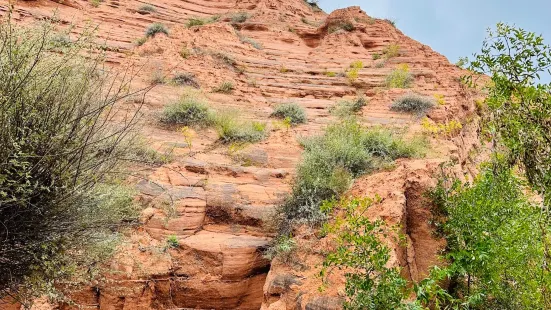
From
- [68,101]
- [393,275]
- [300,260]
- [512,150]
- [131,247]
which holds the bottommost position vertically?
[131,247]

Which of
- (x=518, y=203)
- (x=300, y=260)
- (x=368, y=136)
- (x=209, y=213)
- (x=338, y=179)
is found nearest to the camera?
(x=518, y=203)

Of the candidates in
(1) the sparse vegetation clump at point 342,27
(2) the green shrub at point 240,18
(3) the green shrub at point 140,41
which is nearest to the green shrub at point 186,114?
(3) the green shrub at point 140,41

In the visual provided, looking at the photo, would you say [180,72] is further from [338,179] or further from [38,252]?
[38,252]

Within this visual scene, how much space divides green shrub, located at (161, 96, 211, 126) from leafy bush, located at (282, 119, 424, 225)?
10.4ft

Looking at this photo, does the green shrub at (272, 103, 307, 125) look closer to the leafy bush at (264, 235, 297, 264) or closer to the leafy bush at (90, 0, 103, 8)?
the leafy bush at (264, 235, 297, 264)

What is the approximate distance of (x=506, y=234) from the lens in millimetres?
4488

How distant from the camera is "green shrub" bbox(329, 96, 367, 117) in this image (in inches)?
465

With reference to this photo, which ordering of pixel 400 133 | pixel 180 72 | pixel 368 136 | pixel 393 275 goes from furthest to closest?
pixel 180 72, pixel 400 133, pixel 368 136, pixel 393 275

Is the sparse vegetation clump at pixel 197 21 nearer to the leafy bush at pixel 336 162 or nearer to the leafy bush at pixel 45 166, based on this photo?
the leafy bush at pixel 336 162

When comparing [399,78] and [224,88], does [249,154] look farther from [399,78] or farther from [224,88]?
[399,78]

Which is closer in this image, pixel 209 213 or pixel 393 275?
pixel 393 275

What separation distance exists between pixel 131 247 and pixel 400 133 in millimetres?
6090

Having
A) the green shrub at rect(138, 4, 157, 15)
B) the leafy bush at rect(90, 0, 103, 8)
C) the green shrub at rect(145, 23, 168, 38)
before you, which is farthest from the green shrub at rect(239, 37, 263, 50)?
the leafy bush at rect(90, 0, 103, 8)

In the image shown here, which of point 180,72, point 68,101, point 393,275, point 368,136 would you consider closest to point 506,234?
point 393,275
